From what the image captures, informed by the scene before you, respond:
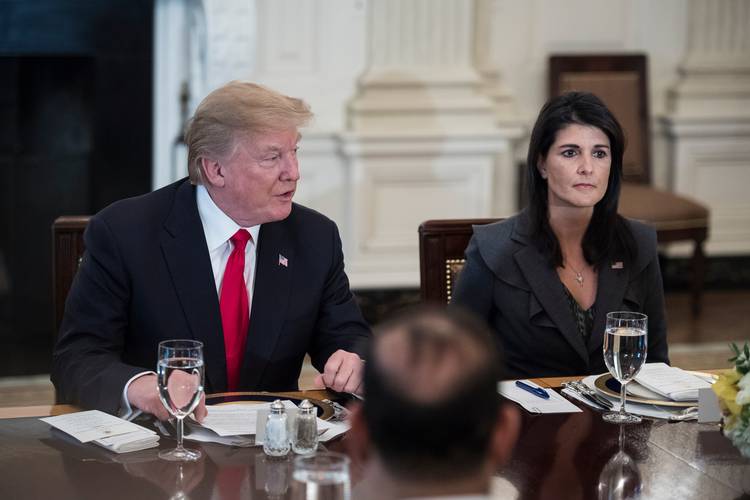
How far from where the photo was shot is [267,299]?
8.50ft

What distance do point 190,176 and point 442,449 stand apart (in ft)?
5.77

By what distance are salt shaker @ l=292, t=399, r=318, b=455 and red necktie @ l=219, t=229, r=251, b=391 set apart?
24.6 inches

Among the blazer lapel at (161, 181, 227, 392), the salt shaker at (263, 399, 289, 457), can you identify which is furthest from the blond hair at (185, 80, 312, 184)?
the salt shaker at (263, 399, 289, 457)

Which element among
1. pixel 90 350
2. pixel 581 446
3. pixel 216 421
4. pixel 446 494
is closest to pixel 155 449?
pixel 216 421

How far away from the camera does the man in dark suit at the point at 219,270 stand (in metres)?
2.53

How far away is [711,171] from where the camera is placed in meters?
6.38

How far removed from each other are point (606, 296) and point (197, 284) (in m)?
1.00

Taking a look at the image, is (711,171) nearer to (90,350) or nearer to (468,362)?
(90,350)

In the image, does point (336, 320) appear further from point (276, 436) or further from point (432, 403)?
point (432, 403)

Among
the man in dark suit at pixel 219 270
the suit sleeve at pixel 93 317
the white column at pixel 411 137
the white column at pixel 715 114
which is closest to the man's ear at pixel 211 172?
the man in dark suit at pixel 219 270

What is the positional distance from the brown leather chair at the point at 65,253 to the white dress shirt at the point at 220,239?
29 centimetres

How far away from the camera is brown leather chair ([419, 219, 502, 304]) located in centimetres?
295

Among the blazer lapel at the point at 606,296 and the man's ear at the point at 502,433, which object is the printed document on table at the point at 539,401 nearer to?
the blazer lapel at the point at 606,296

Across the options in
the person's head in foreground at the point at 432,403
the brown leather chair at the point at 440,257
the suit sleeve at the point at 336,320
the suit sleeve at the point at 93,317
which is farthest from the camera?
the brown leather chair at the point at 440,257
